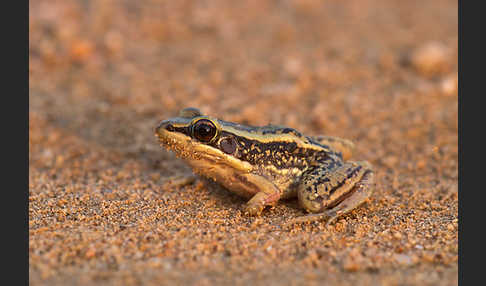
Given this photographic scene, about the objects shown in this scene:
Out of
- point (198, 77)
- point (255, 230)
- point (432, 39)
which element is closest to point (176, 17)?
point (198, 77)

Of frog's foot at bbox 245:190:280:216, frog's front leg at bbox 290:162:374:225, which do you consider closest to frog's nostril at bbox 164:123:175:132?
frog's foot at bbox 245:190:280:216

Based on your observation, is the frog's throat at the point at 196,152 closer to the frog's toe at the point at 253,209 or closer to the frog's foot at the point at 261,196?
the frog's foot at the point at 261,196

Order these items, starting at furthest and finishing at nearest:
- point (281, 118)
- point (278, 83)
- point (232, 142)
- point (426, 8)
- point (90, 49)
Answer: point (426, 8)
point (90, 49)
point (278, 83)
point (281, 118)
point (232, 142)

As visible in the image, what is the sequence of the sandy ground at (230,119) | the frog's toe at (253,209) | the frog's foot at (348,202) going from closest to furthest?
the sandy ground at (230,119) < the frog's foot at (348,202) < the frog's toe at (253,209)

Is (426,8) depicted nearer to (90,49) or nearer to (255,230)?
(90,49)

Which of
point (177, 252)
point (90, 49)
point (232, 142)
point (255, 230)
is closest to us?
point (177, 252)

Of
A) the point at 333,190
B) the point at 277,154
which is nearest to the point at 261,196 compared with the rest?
the point at 277,154

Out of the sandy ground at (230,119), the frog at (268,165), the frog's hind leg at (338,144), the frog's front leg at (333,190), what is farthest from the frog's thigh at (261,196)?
the frog's hind leg at (338,144)

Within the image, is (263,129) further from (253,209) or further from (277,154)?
(253,209)
